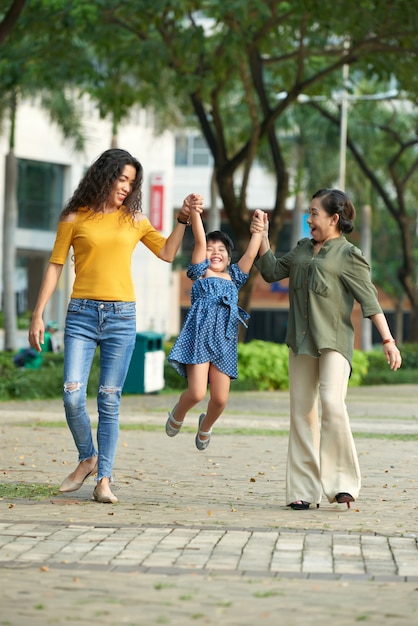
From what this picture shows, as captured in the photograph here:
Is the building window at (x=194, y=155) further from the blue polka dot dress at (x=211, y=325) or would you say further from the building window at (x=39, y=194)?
the blue polka dot dress at (x=211, y=325)

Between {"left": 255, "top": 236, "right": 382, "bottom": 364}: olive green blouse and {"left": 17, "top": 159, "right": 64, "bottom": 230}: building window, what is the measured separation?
1681 inches

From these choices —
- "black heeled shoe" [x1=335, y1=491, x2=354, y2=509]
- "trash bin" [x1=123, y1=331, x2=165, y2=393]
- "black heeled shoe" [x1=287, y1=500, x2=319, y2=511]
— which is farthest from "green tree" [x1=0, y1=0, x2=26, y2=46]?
"black heeled shoe" [x1=335, y1=491, x2=354, y2=509]

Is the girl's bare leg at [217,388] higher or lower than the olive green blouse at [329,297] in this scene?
lower

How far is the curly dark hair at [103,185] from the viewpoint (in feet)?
27.5

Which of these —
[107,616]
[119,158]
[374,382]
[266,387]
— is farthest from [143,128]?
[107,616]

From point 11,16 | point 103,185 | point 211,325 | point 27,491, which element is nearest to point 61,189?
point 11,16

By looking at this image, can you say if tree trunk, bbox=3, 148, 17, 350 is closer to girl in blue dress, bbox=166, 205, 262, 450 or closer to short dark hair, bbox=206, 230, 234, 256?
short dark hair, bbox=206, 230, 234, 256

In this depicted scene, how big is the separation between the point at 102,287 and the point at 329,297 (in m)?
1.32

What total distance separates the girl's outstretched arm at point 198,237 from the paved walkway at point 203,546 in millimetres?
1474

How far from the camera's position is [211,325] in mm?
8781

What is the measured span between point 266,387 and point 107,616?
67.6 ft

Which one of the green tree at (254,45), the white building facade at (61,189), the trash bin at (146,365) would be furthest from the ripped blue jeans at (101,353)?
the white building facade at (61,189)

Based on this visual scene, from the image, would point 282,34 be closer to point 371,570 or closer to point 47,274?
point 47,274

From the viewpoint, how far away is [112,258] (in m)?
8.36
